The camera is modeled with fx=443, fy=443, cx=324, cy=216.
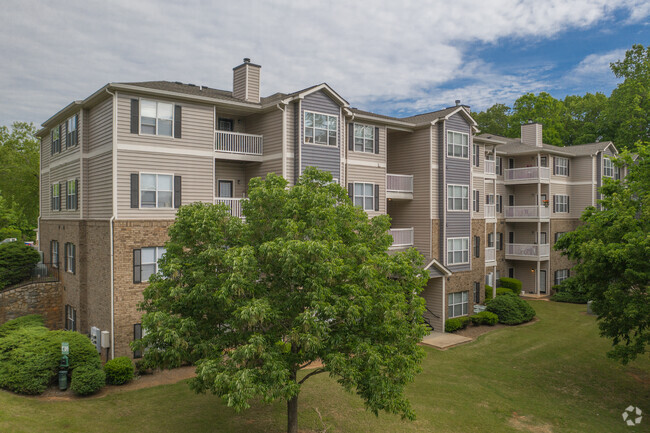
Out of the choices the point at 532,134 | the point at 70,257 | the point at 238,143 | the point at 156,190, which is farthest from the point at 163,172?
the point at 532,134

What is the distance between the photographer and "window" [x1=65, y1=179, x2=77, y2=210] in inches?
899

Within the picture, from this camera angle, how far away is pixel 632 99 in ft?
159

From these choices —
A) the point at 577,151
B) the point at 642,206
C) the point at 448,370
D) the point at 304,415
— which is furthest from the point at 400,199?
the point at 577,151

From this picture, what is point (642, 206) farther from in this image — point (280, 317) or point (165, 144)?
point (165, 144)

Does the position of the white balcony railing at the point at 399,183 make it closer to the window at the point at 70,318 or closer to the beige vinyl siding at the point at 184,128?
the beige vinyl siding at the point at 184,128

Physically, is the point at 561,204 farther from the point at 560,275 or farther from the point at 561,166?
the point at 560,275

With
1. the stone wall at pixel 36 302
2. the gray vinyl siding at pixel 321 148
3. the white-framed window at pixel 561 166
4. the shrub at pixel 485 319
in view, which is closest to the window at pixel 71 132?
the stone wall at pixel 36 302

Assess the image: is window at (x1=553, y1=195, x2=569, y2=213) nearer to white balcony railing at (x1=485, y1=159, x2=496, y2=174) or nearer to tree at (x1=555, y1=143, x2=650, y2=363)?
white balcony railing at (x1=485, y1=159, x2=496, y2=174)

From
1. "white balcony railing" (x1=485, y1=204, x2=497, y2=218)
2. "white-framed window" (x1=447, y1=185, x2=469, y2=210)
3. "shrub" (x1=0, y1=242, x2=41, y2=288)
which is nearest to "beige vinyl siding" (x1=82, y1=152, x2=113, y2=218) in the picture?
"shrub" (x1=0, y1=242, x2=41, y2=288)

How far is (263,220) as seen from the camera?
12070 mm

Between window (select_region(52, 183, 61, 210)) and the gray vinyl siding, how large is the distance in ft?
48.8

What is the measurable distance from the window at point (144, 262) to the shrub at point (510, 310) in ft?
71.1

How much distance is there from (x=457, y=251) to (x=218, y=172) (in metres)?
15.8

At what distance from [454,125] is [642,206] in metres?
13.2
